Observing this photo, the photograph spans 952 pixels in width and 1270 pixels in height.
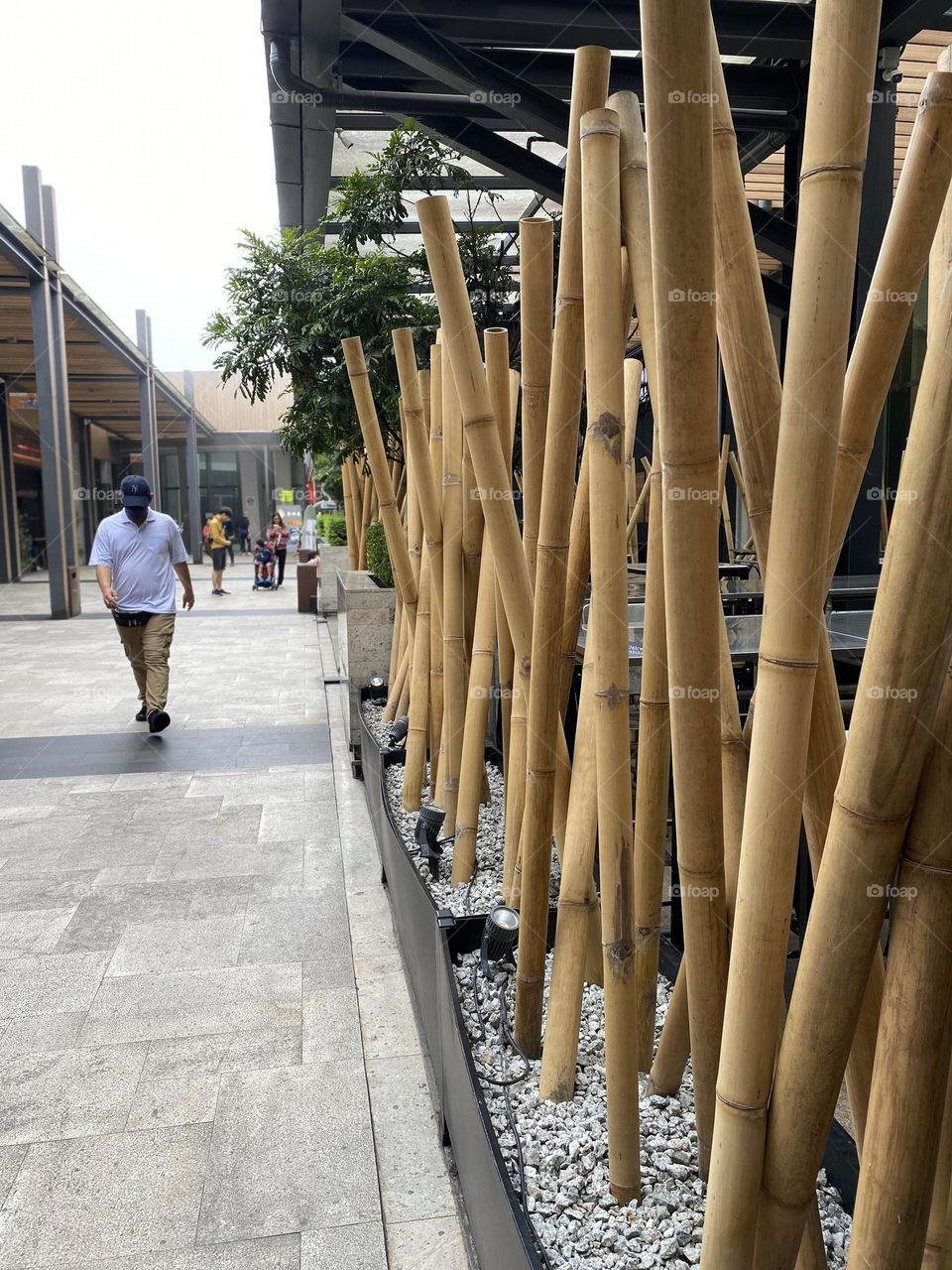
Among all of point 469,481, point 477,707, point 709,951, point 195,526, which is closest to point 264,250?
point 469,481

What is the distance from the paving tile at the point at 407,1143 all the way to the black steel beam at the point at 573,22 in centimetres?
364

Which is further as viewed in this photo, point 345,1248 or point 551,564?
point 345,1248

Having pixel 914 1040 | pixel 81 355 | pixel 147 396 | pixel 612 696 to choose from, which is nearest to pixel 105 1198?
pixel 612 696

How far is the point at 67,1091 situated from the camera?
2.25 m

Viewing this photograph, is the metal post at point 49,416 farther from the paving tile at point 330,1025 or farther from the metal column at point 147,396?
the paving tile at point 330,1025

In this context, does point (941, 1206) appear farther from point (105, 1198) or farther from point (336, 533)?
point (336, 533)

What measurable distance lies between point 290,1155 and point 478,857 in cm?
98

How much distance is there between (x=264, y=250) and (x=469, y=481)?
8.28 ft

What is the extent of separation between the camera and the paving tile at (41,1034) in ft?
8.01

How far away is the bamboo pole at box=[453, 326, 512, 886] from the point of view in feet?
7.54

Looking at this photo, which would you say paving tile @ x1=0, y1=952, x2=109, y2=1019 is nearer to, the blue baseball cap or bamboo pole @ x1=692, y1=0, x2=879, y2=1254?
bamboo pole @ x1=692, y1=0, x2=879, y2=1254

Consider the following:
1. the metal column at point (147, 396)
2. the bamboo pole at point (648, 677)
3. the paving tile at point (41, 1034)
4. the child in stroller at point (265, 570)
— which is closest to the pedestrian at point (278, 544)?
the child in stroller at point (265, 570)

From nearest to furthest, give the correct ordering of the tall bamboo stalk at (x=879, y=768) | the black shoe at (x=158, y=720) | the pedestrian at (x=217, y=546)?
the tall bamboo stalk at (x=879, y=768), the black shoe at (x=158, y=720), the pedestrian at (x=217, y=546)

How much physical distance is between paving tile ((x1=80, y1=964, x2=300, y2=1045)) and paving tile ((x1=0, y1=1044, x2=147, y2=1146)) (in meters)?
0.08
